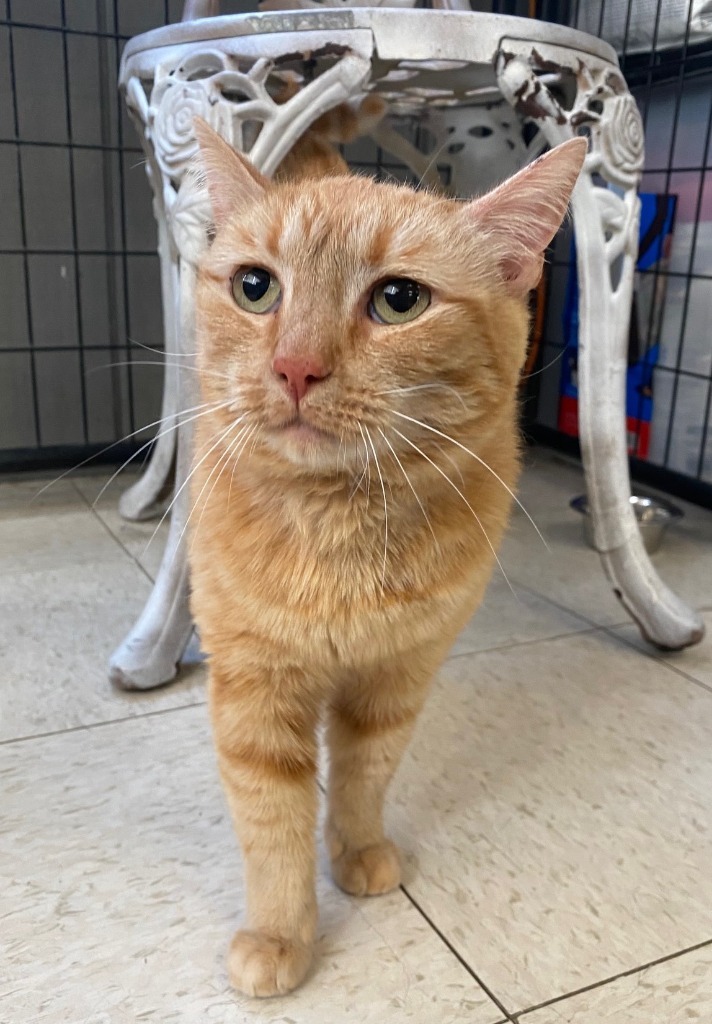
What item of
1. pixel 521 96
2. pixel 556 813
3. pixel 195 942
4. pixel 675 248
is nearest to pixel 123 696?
pixel 195 942

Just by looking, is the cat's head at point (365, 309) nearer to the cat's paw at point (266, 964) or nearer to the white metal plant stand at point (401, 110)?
the white metal plant stand at point (401, 110)

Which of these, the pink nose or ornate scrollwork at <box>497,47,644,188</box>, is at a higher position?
ornate scrollwork at <box>497,47,644,188</box>

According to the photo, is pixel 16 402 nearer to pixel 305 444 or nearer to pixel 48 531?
pixel 48 531

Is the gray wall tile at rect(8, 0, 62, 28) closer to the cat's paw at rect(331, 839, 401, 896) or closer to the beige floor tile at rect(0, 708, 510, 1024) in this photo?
the beige floor tile at rect(0, 708, 510, 1024)

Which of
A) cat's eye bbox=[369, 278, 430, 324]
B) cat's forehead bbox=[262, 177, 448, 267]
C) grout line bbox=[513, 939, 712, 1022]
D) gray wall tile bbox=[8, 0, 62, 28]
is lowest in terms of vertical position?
grout line bbox=[513, 939, 712, 1022]

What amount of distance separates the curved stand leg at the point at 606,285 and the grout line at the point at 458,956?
0.67 meters

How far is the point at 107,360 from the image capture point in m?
2.17

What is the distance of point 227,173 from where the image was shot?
767mm

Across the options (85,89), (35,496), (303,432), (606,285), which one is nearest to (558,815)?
(303,432)

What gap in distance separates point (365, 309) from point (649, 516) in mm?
1404

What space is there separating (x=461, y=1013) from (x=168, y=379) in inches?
48.1

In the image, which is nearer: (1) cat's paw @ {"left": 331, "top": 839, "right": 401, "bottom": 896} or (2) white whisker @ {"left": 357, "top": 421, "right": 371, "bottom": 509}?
(2) white whisker @ {"left": 357, "top": 421, "right": 371, "bottom": 509}

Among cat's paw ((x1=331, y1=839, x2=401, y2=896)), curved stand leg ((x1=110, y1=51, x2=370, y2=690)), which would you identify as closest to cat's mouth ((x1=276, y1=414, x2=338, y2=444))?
curved stand leg ((x1=110, y1=51, x2=370, y2=690))

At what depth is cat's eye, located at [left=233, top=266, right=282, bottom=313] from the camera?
69cm
